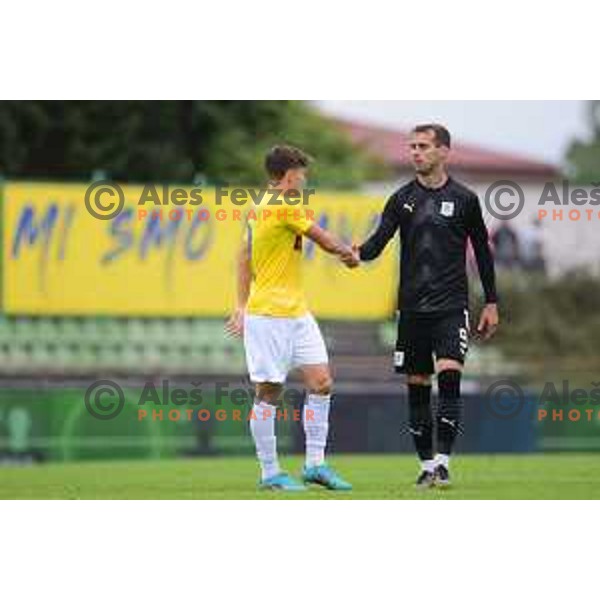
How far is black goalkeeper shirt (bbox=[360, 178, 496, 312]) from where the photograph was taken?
32.9ft

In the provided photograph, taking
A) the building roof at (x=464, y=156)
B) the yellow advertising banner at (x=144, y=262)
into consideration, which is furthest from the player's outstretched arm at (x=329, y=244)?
the building roof at (x=464, y=156)

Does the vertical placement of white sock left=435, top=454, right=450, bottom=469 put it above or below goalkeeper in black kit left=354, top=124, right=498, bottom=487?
below

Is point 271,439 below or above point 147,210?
below

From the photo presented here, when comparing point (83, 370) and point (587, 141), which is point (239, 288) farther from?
point (587, 141)

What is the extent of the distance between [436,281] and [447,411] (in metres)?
0.72

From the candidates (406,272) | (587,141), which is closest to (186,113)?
(587,141)

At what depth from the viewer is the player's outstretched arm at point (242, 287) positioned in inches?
392

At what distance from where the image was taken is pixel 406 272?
10.1 m

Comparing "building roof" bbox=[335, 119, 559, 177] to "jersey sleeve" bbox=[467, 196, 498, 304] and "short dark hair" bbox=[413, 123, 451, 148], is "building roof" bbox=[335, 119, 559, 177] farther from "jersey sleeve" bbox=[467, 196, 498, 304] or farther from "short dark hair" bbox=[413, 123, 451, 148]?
"short dark hair" bbox=[413, 123, 451, 148]

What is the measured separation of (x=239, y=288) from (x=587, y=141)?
121 feet

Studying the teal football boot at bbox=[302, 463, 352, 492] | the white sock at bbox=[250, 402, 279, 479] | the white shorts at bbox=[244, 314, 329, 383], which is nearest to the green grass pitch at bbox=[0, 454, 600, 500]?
the teal football boot at bbox=[302, 463, 352, 492]

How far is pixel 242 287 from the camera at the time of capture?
32.8ft

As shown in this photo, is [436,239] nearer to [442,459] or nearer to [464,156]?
[442,459]

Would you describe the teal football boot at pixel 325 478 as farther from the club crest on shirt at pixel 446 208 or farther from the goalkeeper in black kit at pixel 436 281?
the club crest on shirt at pixel 446 208
